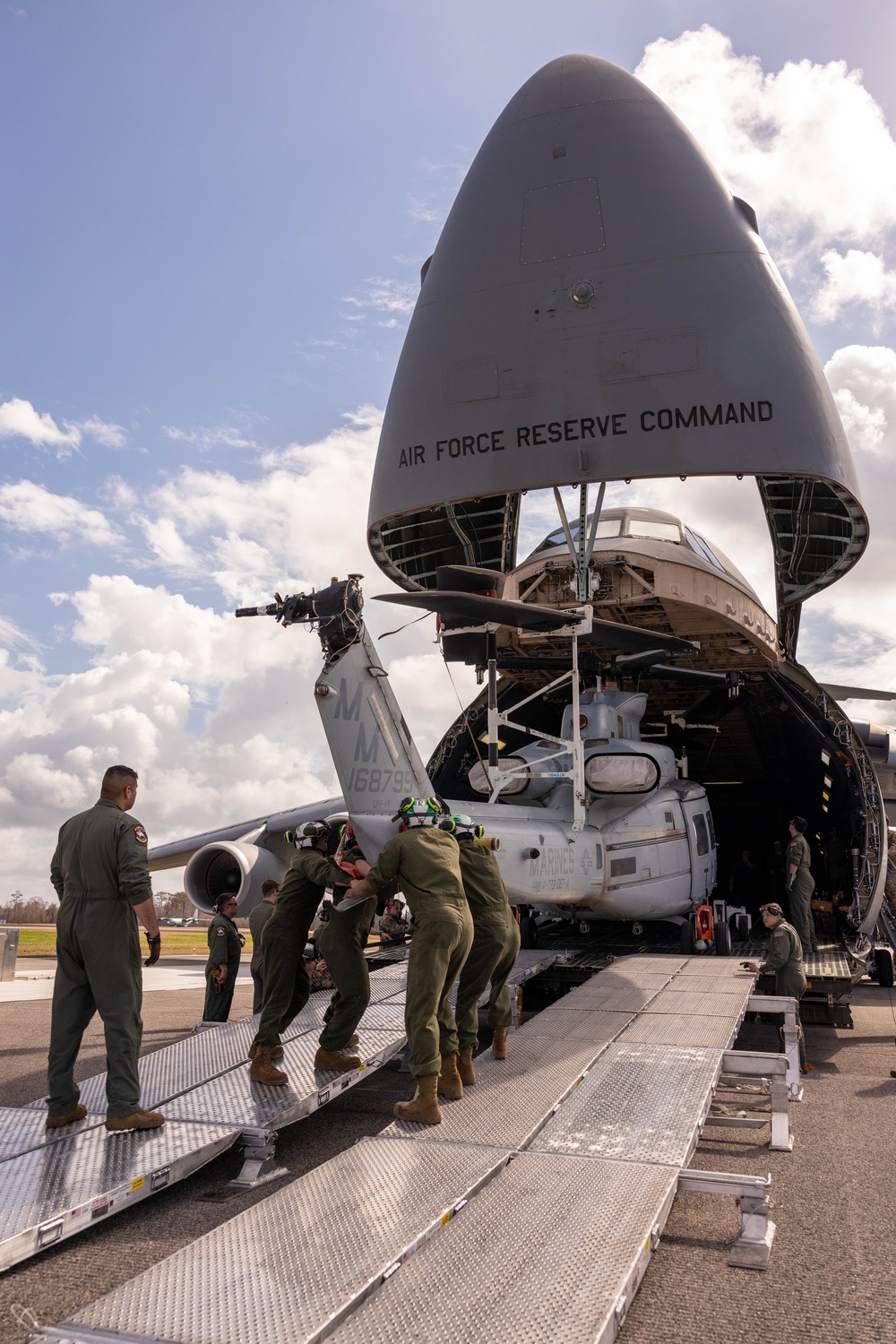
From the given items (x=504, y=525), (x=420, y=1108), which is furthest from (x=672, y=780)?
(x=420, y=1108)

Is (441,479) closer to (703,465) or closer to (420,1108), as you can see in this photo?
(703,465)

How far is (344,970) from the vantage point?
5.91m

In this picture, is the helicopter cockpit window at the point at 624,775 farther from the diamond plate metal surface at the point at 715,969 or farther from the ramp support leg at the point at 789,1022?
the ramp support leg at the point at 789,1022

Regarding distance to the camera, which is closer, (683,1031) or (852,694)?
(683,1031)

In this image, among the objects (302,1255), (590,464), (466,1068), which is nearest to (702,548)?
(590,464)

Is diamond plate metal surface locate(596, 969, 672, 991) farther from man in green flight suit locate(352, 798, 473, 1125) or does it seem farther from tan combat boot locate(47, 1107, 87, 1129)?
tan combat boot locate(47, 1107, 87, 1129)

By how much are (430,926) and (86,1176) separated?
208cm

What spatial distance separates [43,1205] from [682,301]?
386 inches

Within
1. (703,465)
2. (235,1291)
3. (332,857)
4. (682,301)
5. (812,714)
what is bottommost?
(235,1291)

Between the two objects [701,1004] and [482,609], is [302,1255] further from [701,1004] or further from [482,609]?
[482,609]

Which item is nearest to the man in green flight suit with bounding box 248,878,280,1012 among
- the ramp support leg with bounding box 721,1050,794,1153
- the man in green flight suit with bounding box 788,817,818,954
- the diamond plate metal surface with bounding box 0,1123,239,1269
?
the diamond plate metal surface with bounding box 0,1123,239,1269

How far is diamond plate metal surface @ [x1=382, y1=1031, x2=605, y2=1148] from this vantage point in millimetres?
4699

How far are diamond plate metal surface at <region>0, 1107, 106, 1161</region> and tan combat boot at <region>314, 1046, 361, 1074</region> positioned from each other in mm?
1279

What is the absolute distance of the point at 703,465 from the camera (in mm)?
10078
